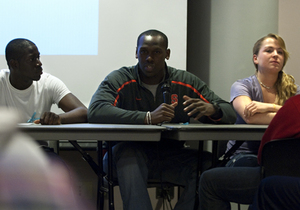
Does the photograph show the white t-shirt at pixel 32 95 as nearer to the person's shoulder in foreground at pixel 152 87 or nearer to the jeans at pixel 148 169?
the person's shoulder in foreground at pixel 152 87

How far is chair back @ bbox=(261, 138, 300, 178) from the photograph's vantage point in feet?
3.53

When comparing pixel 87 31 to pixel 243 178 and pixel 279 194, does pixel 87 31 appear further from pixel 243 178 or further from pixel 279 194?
pixel 279 194

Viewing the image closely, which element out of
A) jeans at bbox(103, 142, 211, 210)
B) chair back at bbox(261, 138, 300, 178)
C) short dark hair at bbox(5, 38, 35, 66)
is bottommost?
jeans at bbox(103, 142, 211, 210)

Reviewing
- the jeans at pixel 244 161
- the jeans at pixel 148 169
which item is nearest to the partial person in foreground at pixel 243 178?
the jeans at pixel 148 169

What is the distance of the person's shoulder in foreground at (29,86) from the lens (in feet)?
7.41

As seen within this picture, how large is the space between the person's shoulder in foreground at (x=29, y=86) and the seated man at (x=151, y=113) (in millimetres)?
369

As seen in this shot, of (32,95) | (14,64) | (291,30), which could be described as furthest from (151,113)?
(291,30)

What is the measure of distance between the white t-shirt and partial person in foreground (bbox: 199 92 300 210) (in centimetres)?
138

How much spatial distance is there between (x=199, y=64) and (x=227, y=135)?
187 cm

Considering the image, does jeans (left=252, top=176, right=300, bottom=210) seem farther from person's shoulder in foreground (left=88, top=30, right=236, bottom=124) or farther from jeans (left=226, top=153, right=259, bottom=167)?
person's shoulder in foreground (left=88, top=30, right=236, bottom=124)

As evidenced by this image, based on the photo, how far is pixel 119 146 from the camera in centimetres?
176

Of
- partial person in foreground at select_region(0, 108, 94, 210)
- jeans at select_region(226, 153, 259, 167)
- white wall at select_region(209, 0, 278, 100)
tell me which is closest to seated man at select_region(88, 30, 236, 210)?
jeans at select_region(226, 153, 259, 167)

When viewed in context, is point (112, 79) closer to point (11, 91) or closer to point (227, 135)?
point (11, 91)

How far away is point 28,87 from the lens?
230cm
